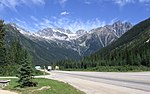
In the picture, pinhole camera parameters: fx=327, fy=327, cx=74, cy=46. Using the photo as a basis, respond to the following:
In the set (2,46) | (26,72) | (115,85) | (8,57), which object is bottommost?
(115,85)

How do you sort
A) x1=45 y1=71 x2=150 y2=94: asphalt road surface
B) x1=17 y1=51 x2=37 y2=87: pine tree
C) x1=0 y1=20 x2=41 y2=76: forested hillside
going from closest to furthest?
x1=45 y1=71 x2=150 y2=94: asphalt road surface, x1=17 y1=51 x2=37 y2=87: pine tree, x1=0 y1=20 x2=41 y2=76: forested hillside

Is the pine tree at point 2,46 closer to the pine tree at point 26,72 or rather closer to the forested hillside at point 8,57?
the forested hillside at point 8,57

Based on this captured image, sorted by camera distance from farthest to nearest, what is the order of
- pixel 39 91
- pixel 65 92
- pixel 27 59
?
pixel 27 59, pixel 39 91, pixel 65 92

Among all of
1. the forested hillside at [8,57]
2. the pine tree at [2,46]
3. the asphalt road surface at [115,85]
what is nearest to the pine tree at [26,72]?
the asphalt road surface at [115,85]

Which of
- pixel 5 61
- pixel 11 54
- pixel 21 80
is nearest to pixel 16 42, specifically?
pixel 11 54

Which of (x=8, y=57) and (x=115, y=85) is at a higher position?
(x=8, y=57)

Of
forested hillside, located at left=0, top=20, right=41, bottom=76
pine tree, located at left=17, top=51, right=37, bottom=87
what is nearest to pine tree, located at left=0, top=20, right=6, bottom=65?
forested hillside, located at left=0, top=20, right=41, bottom=76

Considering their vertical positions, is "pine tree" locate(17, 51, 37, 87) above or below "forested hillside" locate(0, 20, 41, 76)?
below

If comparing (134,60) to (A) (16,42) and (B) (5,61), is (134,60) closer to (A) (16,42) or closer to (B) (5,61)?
(A) (16,42)

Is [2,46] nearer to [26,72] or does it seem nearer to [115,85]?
[26,72]

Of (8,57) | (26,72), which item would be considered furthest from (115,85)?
(8,57)

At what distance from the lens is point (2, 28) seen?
7962 centimetres

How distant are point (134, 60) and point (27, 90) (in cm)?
9642

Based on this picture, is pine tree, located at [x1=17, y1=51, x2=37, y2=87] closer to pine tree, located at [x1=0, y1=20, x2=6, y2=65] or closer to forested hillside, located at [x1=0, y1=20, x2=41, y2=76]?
forested hillside, located at [x1=0, y1=20, x2=41, y2=76]
